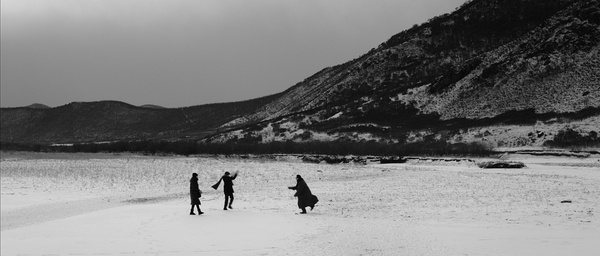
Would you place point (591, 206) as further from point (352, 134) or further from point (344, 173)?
point (352, 134)

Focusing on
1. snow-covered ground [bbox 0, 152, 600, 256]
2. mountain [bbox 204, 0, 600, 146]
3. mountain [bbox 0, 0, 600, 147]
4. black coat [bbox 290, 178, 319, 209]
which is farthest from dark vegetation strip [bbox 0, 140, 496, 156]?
black coat [bbox 290, 178, 319, 209]

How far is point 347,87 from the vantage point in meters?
174

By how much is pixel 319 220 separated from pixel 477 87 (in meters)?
110

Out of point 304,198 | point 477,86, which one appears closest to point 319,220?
point 304,198

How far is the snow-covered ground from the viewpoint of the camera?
15.0 meters

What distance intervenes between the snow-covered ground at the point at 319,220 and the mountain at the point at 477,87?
2219 inches

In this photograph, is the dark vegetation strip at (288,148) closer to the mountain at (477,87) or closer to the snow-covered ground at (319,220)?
the mountain at (477,87)

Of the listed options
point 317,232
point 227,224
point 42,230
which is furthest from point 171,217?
point 317,232

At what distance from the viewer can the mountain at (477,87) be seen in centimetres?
9758

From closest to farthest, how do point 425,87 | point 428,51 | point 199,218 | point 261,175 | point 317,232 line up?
point 317,232 → point 199,218 → point 261,175 → point 425,87 → point 428,51

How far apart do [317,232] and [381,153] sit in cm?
6484

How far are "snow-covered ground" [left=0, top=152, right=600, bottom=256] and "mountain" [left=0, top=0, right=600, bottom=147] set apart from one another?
56.4 meters

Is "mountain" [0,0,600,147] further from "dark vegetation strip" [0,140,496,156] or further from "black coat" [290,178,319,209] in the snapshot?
"black coat" [290,178,319,209]

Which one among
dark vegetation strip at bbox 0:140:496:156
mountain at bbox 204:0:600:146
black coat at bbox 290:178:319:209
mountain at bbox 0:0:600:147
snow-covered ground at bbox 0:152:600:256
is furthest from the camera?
mountain at bbox 204:0:600:146
